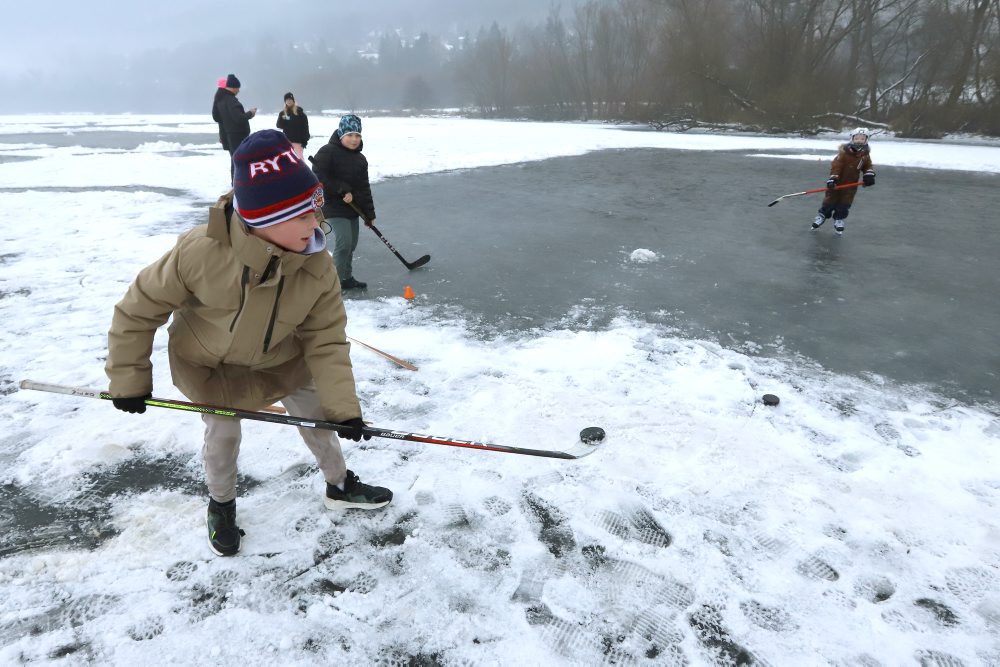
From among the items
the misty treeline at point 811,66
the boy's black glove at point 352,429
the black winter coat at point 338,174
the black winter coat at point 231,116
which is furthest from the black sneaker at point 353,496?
the misty treeline at point 811,66

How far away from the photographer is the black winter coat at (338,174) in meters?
5.91

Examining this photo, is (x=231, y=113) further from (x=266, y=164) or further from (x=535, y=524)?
(x=535, y=524)

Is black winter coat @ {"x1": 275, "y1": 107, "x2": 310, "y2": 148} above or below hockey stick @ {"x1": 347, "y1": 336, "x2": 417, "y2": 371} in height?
above

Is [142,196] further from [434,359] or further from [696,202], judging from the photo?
[696,202]

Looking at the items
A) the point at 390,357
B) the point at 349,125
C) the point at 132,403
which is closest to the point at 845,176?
the point at 349,125

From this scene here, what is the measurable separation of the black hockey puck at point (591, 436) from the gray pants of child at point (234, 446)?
4.87 ft

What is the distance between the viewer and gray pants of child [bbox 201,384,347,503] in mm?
2467

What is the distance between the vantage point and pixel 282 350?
2.46 meters

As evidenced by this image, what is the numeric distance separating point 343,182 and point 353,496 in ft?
13.4

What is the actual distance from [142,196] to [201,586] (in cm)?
1085

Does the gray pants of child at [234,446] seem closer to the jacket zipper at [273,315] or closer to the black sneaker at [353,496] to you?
the black sneaker at [353,496]

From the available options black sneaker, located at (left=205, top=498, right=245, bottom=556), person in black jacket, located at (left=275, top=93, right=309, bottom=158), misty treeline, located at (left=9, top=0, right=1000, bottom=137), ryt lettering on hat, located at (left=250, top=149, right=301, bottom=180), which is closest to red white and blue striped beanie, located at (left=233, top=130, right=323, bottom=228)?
ryt lettering on hat, located at (left=250, top=149, right=301, bottom=180)

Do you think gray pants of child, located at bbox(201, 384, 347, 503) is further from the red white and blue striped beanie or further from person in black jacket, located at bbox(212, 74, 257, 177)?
person in black jacket, located at bbox(212, 74, 257, 177)

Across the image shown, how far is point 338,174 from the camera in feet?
19.5
